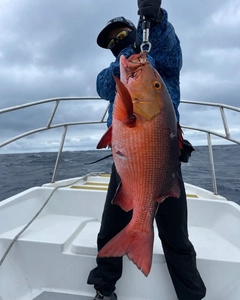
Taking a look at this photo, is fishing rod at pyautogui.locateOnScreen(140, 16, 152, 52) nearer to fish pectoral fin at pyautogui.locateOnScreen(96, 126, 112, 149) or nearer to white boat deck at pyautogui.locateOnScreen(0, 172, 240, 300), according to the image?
fish pectoral fin at pyautogui.locateOnScreen(96, 126, 112, 149)

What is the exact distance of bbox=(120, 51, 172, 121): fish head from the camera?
1.14 metres

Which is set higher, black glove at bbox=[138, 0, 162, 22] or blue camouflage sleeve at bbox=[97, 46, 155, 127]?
black glove at bbox=[138, 0, 162, 22]

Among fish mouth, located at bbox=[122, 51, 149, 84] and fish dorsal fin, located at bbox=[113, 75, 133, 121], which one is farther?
fish mouth, located at bbox=[122, 51, 149, 84]

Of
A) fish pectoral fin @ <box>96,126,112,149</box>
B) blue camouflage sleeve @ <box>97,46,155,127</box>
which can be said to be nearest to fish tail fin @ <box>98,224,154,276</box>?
fish pectoral fin @ <box>96,126,112,149</box>

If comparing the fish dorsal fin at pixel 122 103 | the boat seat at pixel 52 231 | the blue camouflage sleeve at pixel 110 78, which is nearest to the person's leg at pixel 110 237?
the boat seat at pixel 52 231

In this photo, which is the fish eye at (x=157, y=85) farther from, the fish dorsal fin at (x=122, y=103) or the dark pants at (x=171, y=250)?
the dark pants at (x=171, y=250)

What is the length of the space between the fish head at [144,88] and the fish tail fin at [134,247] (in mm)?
530

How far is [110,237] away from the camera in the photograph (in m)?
1.70

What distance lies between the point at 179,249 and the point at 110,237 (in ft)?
1.46

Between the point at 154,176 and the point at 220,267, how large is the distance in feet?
3.49

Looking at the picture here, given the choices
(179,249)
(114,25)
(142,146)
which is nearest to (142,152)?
(142,146)

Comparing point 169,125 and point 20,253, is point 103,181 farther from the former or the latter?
point 169,125

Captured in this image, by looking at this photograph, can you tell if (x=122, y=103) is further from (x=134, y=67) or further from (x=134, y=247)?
(x=134, y=247)

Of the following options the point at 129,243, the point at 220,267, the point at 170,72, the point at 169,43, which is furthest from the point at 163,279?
the point at 169,43
